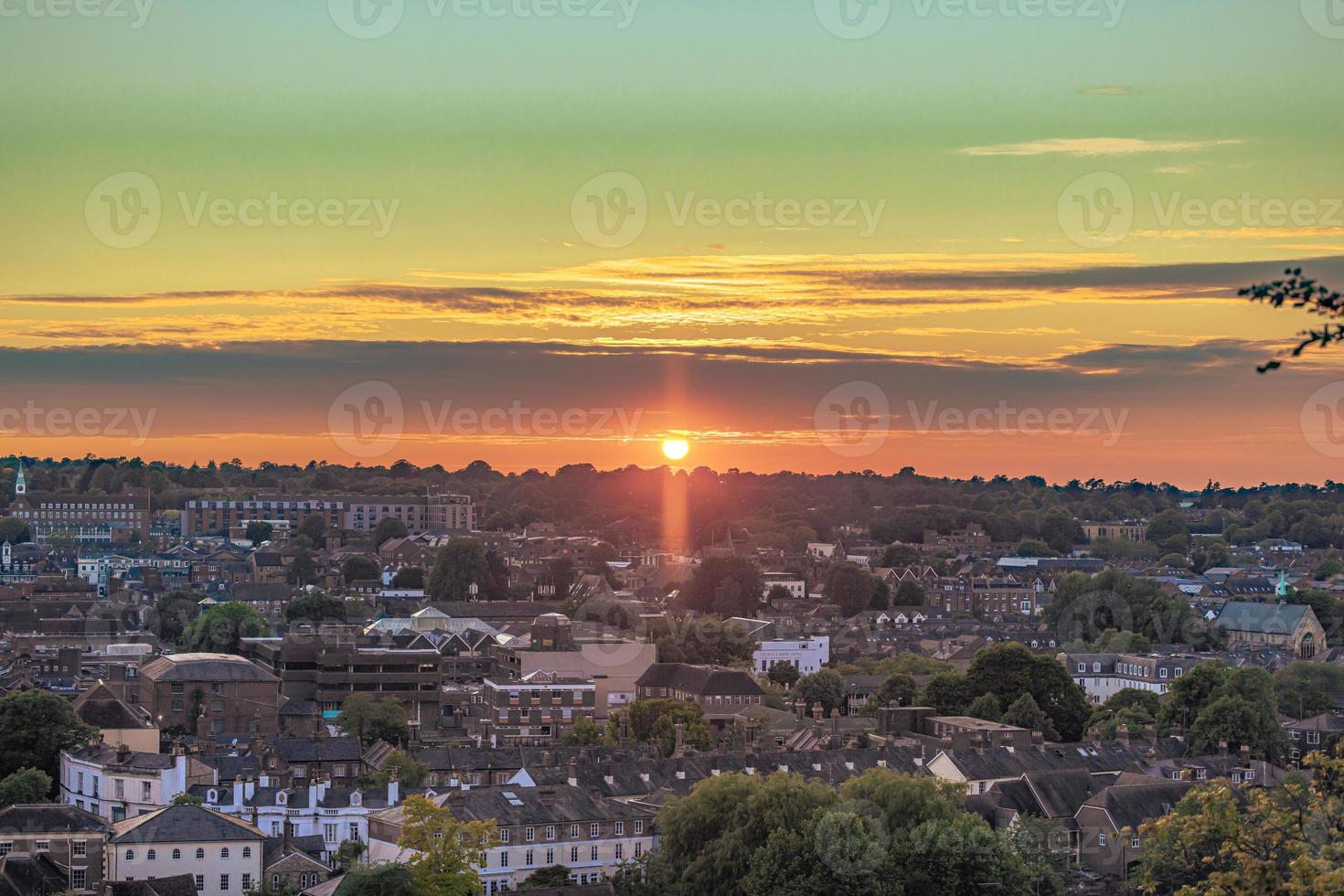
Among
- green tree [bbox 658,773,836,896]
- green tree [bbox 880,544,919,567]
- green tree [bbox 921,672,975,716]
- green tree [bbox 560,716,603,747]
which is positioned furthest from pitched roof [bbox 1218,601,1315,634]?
green tree [bbox 658,773,836,896]

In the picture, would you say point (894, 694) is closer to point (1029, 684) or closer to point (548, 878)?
point (1029, 684)

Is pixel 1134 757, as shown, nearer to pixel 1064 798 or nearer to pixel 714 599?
pixel 1064 798

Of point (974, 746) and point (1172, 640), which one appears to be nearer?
point (974, 746)

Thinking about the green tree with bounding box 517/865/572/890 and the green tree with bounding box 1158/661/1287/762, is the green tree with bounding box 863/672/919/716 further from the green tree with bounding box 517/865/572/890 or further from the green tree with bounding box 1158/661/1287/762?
the green tree with bounding box 517/865/572/890

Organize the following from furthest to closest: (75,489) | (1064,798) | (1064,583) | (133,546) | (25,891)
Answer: (75,489) < (133,546) < (1064,583) < (1064,798) < (25,891)

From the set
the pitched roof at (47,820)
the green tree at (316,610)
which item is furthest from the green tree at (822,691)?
the pitched roof at (47,820)

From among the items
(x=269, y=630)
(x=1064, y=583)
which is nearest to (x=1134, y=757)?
(x=269, y=630)

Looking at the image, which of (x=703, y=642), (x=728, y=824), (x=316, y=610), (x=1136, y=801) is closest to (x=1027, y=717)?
(x=1136, y=801)
